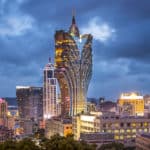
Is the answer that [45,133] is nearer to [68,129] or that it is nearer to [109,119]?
[68,129]

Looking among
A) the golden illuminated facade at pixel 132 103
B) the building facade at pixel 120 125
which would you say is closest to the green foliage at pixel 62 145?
the building facade at pixel 120 125

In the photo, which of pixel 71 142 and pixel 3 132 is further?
pixel 3 132

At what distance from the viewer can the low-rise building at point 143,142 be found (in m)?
96.5

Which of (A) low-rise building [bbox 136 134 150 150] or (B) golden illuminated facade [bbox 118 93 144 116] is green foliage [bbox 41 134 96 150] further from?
(B) golden illuminated facade [bbox 118 93 144 116]

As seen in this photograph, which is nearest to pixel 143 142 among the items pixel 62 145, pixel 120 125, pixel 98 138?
pixel 98 138

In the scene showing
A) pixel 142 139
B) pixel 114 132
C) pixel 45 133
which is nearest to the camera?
pixel 142 139

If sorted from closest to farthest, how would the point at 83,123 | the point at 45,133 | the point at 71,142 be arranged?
the point at 71,142
the point at 83,123
the point at 45,133

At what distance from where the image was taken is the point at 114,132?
11706cm

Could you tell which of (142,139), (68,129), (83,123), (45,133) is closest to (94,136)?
(142,139)

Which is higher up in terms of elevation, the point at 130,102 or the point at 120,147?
the point at 130,102

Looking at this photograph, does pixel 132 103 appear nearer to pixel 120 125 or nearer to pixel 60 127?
pixel 60 127

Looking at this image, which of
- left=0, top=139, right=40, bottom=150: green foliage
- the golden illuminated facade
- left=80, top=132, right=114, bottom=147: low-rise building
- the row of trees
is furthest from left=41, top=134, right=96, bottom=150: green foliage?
the golden illuminated facade

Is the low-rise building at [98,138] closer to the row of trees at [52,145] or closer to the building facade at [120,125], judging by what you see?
the building facade at [120,125]

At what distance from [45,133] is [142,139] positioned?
242 ft
